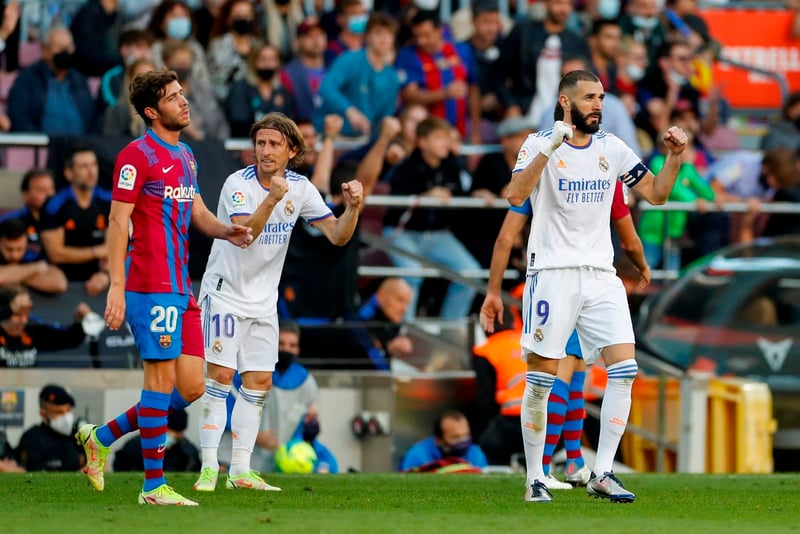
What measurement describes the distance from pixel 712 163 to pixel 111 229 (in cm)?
1106

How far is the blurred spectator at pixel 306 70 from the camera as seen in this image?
16719 mm

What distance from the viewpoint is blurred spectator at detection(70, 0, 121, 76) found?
642 inches

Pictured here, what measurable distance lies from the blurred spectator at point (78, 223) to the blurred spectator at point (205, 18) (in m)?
3.08

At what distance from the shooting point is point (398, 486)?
10688 millimetres

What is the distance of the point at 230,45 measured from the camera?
16.5m

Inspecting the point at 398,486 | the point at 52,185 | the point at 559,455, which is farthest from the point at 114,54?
the point at 398,486

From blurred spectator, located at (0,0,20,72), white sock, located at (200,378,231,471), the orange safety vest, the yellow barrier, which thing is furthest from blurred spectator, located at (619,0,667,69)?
white sock, located at (200,378,231,471)

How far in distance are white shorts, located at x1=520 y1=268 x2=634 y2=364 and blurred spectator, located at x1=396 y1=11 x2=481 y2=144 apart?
7949mm

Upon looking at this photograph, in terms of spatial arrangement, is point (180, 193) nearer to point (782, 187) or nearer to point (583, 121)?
point (583, 121)

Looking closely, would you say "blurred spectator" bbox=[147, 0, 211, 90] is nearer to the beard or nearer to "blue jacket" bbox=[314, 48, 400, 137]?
"blue jacket" bbox=[314, 48, 400, 137]

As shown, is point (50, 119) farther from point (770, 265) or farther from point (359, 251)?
point (770, 265)

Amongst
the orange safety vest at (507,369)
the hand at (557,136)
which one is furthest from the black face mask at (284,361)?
the hand at (557,136)

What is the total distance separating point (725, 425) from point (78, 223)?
6078 mm

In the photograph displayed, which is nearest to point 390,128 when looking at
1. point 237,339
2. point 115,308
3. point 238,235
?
point 237,339
